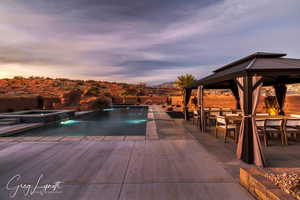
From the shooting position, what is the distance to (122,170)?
299cm

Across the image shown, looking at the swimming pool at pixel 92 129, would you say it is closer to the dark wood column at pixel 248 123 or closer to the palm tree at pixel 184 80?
the dark wood column at pixel 248 123

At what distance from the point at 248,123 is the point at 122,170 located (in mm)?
3392

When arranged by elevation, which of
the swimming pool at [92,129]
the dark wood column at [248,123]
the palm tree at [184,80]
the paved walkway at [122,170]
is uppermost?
the palm tree at [184,80]

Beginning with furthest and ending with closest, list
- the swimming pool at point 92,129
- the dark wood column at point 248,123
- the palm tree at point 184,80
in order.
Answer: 1. the palm tree at point 184,80
2. the swimming pool at point 92,129
3. the dark wood column at point 248,123

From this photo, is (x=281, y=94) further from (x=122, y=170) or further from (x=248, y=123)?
(x=122, y=170)

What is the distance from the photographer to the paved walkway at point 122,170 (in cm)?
224


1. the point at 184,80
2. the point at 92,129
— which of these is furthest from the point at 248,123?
the point at 184,80

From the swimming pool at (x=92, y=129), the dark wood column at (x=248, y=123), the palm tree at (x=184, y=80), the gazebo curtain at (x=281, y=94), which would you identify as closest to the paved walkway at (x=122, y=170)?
the dark wood column at (x=248, y=123)

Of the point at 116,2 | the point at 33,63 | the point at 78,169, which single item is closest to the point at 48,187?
the point at 78,169

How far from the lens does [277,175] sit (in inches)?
84.6

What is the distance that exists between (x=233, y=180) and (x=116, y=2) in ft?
38.0

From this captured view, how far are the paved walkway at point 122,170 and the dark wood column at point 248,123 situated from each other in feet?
2.54

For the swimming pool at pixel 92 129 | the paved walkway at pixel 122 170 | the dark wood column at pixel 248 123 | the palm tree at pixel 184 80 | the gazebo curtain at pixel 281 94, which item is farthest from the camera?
the palm tree at pixel 184 80

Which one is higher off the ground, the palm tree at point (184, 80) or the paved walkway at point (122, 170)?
the palm tree at point (184, 80)
